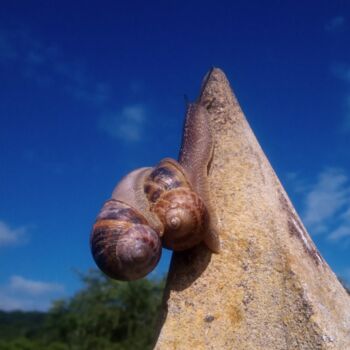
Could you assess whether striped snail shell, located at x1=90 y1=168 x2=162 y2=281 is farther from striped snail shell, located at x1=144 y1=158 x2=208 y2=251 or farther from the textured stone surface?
the textured stone surface

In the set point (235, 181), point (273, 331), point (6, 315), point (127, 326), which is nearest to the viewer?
point (273, 331)

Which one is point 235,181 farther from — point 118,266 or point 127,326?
point 127,326

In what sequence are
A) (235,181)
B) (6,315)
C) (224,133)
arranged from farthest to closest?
(6,315) < (224,133) < (235,181)

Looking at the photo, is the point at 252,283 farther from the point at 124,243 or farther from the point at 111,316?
the point at 111,316

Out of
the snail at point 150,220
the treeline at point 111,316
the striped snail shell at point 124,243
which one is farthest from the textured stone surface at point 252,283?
the treeline at point 111,316

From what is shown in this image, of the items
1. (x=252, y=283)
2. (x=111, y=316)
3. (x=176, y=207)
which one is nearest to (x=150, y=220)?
(x=176, y=207)

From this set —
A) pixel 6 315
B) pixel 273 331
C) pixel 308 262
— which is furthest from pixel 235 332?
pixel 6 315

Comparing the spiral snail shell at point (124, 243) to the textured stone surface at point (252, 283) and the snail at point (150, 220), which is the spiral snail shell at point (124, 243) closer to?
the snail at point (150, 220)
